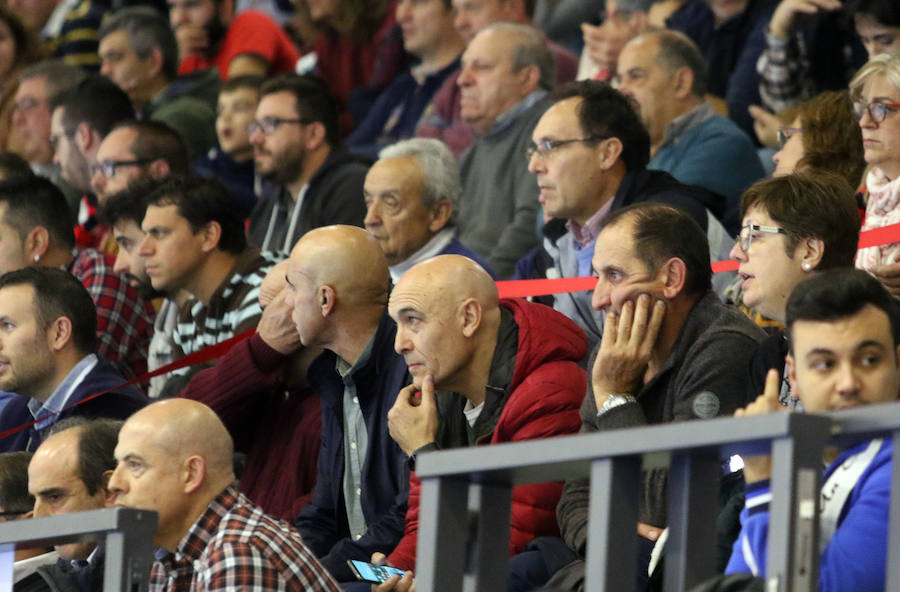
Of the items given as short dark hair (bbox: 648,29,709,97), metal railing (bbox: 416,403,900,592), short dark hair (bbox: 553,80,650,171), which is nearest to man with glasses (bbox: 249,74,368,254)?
short dark hair (bbox: 648,29,709,97)

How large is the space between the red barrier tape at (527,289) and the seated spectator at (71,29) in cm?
449

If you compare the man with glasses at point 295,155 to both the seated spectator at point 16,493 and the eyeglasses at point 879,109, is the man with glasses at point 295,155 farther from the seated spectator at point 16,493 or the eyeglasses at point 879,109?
the eyeglasses at point 879,109

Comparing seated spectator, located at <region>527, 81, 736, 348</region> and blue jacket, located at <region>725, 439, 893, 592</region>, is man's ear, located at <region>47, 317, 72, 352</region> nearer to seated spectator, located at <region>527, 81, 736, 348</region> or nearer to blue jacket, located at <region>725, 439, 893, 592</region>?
seated spectator, located at <region>527, 81, 736, 348</region>

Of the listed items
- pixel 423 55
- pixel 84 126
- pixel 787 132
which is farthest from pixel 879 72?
pixel 84 126

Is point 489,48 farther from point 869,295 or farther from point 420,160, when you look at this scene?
point 869,295

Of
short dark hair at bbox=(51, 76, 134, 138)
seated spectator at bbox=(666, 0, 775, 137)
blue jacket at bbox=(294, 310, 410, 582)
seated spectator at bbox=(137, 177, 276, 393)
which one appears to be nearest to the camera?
blue jacket at bbox=(294, 310, 410, 582)

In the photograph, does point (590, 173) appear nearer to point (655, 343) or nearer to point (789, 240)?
point (655, 343)

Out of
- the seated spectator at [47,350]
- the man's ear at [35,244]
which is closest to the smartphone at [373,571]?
the seated spectator at [47,350]

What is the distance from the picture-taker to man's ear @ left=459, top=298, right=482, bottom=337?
14.6ft

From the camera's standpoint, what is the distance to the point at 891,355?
2910 millimetres

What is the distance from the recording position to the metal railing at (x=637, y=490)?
7.61 ft

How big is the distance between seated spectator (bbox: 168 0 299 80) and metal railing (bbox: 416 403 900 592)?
6.70 metres

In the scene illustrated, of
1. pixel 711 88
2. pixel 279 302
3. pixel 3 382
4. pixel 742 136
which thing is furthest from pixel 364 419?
pixel 711 88

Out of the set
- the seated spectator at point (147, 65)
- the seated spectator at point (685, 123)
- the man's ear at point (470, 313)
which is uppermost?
the seated spectator at point (147, 65)
